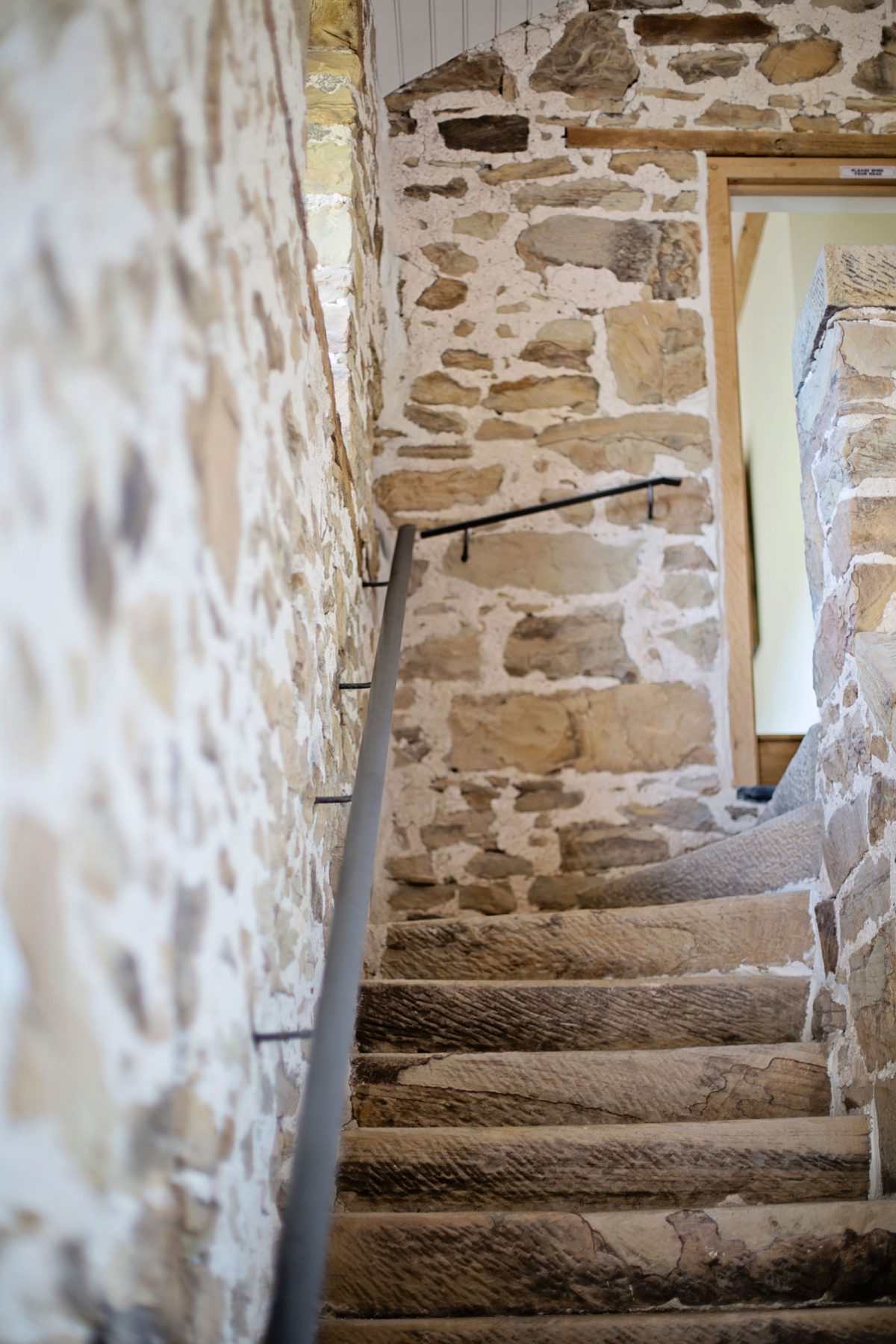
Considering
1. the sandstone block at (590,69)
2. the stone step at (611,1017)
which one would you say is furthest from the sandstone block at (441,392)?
the stone step at (611,1017)

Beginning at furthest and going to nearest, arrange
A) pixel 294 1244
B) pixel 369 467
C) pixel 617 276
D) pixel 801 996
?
pixel 617 276 < pixel 369 467 < pixel 801 996 < pixel 294 1244

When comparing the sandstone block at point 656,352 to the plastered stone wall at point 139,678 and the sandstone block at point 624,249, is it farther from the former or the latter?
the plastered stone wall at point 139,678

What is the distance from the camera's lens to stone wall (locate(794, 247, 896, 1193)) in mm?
1883

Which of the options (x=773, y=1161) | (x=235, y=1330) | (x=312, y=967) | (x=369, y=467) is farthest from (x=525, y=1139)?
(x=369, y=467)

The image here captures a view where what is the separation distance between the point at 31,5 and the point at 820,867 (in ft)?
6.50

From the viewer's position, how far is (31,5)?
73 cm

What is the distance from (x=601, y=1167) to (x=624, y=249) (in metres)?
2.77

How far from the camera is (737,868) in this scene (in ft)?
8.37

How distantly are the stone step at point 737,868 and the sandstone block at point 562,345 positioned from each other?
1585 mm

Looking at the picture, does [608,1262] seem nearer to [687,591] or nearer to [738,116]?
[687,591]

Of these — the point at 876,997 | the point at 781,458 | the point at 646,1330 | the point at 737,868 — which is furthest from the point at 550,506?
the point at 781,458

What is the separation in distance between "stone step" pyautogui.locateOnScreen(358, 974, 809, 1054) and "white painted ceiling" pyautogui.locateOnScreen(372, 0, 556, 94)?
112 inches

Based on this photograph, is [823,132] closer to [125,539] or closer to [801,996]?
[801,996]

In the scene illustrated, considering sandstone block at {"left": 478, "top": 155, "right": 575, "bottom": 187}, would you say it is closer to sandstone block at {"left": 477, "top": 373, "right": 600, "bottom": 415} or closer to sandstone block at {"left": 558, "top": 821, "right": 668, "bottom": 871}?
sandstone block at {"left": 477, "top": 373, "right": 600, "bottom": 415}
